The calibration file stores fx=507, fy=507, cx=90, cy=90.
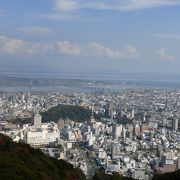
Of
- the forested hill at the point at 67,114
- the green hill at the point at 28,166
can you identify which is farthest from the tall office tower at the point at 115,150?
the forested hill at the point at 67,114

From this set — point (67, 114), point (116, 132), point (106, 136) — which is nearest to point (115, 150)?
point (116, 132)

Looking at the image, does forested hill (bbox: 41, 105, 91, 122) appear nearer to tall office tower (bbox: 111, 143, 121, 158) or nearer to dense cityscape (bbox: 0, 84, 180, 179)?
dense cityscape (bbox: 0, 84, 180, 179)

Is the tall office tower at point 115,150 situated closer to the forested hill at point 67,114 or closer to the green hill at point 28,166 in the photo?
the green hill at point 28,166

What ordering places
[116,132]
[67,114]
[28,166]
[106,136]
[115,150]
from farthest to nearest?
[67,114], [106,136], [116,132], [115,150], [28,166]

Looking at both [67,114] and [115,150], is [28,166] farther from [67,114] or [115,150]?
[67,114]

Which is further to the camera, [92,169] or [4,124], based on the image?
[4,124]

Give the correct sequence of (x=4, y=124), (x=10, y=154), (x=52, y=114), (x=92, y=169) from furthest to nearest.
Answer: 1. (x=52, y=114)
2. (x=4, y=124)
3. (x=92, y=169)
4. (x=10, y=154)

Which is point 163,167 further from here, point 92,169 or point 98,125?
point 98,125

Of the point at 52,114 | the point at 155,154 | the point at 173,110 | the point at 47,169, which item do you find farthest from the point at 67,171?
the point at 173,110
